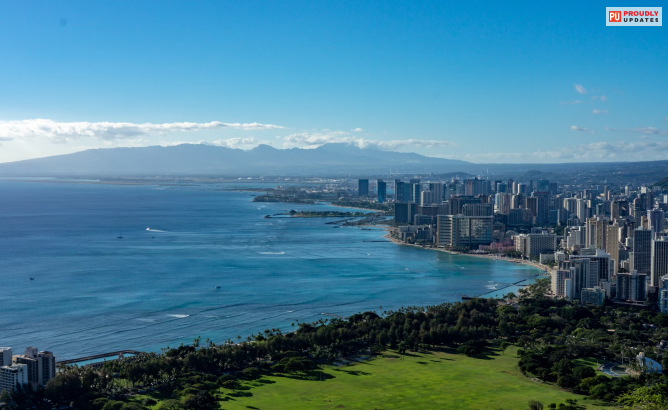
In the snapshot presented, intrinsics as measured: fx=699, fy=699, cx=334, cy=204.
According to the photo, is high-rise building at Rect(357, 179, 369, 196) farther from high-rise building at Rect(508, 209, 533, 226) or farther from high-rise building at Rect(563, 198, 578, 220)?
high-rise building at Rect(508, 209, 533, 226)

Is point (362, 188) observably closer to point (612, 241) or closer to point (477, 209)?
point (477, 209)

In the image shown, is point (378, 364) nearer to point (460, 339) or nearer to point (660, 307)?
point (460, 339)

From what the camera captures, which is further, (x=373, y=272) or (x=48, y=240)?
(x=48, y=240)

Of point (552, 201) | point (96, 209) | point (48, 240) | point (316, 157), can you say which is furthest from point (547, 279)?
point (316, 157)

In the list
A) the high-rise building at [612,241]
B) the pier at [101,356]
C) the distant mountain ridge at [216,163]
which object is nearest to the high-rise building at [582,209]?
the high-rise building at [612,241]

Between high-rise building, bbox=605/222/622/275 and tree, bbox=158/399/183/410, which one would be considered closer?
tree, bbox=158/399/183/410

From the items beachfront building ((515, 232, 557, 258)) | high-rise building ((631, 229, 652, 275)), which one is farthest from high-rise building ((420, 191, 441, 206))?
high-rise building ((631, 229, 652, 275))
